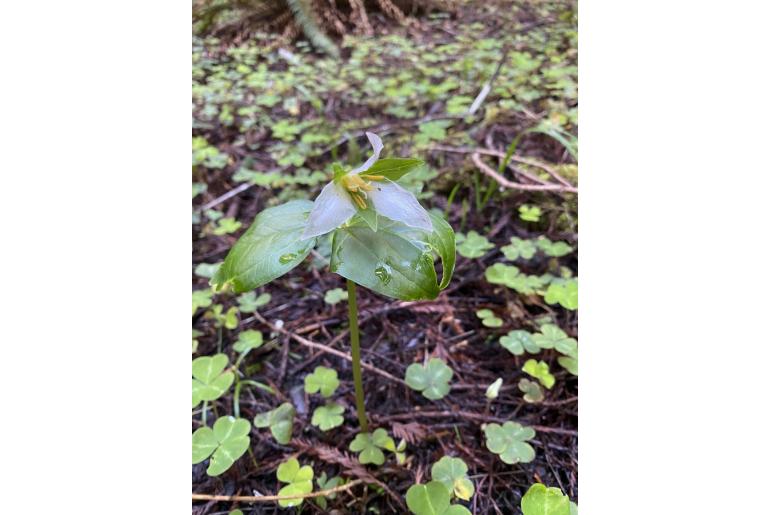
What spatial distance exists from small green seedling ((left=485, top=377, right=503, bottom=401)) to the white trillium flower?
66 cm

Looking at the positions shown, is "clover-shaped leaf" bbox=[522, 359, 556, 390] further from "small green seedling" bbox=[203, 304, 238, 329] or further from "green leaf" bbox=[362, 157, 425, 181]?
"small green seedling" bbox=[203, 304, 238, 329]

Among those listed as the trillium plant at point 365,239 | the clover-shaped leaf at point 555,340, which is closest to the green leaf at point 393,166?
the trillium plant at point 365,239

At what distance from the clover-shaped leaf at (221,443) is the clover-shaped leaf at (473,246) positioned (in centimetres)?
94

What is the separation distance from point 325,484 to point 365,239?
24.6 inches

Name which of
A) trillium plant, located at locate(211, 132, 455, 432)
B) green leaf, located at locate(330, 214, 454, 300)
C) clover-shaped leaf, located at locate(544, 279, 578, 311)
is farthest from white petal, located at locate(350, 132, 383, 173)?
clover-shaped leaf, located at locate(544, 279, 578, 311)

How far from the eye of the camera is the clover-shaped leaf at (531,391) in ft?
4.43

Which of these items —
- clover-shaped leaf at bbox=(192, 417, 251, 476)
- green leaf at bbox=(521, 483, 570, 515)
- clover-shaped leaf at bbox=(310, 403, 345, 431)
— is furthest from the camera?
clover-shaped leaf at bbox=(310, 403, 345, 431)

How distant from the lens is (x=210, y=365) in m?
1.44

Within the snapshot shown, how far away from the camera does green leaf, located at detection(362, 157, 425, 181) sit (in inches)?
38.6

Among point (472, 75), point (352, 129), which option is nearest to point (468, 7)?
→ point (472, 75)

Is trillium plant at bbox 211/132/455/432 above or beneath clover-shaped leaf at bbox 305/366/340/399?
above

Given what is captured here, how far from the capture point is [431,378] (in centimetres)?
141

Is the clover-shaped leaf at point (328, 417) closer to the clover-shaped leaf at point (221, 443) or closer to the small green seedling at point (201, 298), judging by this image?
the clover-shaped leaf at point (221, 443)

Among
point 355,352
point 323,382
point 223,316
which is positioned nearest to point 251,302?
point 223,316
